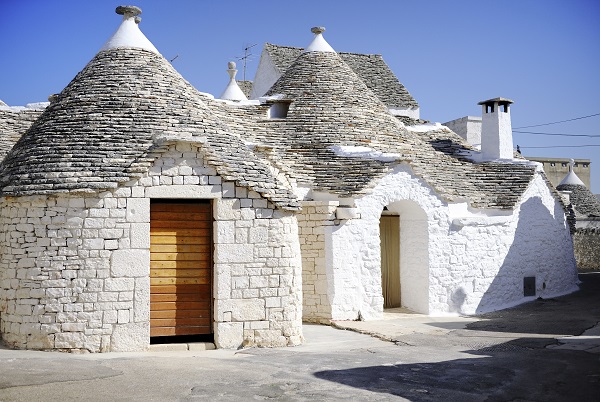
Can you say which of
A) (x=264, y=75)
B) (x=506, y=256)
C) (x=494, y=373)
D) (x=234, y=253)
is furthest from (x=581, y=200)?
(x=234, y=253)

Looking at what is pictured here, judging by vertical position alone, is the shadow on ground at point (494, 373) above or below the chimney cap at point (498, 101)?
below

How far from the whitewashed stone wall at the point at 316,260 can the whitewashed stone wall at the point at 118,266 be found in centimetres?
295

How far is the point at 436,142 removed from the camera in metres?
18.1

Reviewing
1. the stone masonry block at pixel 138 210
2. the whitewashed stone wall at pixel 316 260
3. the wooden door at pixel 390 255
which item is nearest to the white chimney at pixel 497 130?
the wooden door at pixel 390 255

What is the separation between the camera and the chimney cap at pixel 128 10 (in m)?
11.7

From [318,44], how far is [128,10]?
6508mm

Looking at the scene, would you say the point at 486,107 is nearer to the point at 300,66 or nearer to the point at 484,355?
the point at 300,66

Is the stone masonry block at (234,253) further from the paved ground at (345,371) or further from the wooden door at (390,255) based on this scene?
the wooden door at (390,255)

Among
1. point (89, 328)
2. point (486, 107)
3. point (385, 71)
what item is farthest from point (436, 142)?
point (89, 328)

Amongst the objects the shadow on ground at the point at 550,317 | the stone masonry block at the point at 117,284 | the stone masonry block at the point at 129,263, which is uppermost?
the stone masonry block at the point at 129,263

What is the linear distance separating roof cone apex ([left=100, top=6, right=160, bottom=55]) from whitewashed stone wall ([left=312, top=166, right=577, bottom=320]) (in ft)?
16.6

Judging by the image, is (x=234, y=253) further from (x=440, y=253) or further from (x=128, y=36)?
(x=440, y=253)

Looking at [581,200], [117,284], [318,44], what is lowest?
[117,284]

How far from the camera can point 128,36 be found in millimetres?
11570
